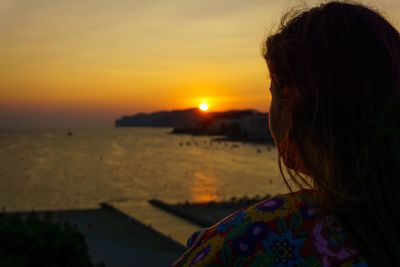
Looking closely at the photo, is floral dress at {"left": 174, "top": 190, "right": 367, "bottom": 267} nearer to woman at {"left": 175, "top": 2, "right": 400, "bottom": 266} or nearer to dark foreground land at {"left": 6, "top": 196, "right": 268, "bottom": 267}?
woman at {"left": 175, "top": 2, "right": 400, "bottom": 266}

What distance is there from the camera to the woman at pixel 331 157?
1.09m

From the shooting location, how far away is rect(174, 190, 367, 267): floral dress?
1.07 metres

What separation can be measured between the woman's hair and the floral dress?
34 mm

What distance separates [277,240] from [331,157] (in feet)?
0.63

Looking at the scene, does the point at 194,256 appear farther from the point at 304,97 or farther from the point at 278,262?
the point at 304,97

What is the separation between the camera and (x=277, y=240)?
109 cm

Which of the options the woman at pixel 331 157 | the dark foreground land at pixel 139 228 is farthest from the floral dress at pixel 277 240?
the dark foreground land at pixel 139 228

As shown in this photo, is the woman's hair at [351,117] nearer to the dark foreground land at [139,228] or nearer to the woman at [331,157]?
the woman at [331,157]

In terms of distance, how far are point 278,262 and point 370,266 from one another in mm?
167

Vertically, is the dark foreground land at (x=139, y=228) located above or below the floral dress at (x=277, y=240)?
below

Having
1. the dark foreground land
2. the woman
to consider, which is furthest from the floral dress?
the dark foreground land

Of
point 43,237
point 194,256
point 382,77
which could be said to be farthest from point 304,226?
point 43,237

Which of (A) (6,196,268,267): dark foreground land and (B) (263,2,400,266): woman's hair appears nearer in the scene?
(B) (263,2,400,266): woman's hair

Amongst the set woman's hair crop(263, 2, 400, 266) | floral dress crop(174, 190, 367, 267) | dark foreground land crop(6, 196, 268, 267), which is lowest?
dark foreground land crop(6, 196, 268, 267)
